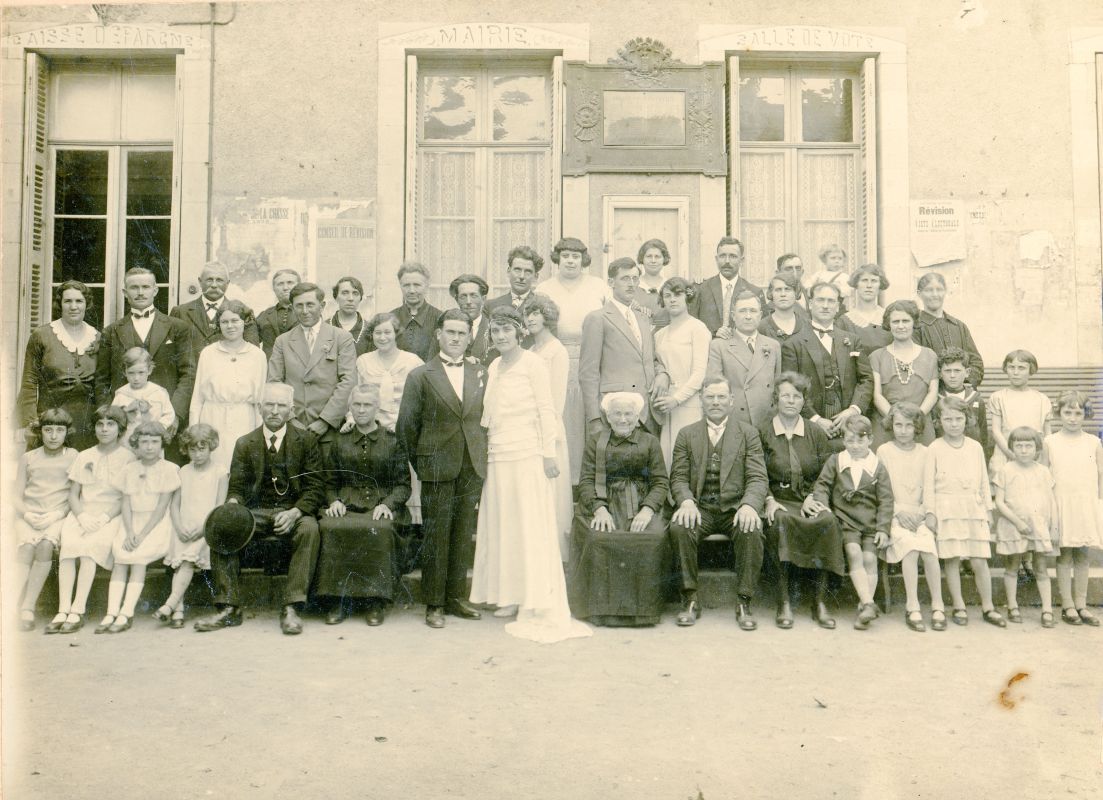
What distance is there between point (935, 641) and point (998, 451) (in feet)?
4.74

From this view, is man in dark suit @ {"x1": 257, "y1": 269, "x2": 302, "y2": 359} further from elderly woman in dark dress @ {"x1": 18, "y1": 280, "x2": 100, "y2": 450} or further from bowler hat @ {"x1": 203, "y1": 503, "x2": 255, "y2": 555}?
bowler hat @ {"x1": 203, "y1": 503, "x2": 255, "y2": 555}

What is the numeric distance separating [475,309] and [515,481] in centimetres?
122

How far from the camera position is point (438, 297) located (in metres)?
7.14

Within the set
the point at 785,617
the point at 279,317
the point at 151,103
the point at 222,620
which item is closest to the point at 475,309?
the point at 279,317

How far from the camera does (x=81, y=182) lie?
22.5ft

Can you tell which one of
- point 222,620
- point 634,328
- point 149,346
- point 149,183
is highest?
point 149,183

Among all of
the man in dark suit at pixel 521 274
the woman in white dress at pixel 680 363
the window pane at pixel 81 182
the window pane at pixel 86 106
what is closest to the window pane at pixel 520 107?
the man in dark suit at pixel 521 274

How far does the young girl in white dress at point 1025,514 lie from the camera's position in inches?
189

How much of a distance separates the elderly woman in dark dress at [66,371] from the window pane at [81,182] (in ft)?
6.14

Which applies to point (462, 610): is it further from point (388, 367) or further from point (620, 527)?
point (388, 367)

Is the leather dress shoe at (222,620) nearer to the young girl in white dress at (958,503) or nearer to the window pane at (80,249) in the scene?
the window pane at (80,249)

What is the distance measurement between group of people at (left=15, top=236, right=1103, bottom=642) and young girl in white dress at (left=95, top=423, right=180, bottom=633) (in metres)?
0.01

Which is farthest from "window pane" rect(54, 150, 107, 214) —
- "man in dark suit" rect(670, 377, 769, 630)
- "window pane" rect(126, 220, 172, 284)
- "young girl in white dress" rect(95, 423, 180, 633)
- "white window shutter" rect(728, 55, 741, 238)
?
"man in dark suit" rect(670, 377, 769, 630)

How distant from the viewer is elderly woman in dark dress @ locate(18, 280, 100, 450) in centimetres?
526
